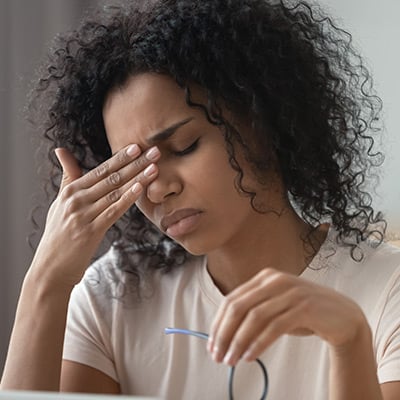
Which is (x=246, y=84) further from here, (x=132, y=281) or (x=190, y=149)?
(x=132, y=281)

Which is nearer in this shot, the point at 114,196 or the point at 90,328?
the point at 114,196

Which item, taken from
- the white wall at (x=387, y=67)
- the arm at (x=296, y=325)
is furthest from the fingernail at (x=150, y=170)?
the white wall at (x=387, y=67)

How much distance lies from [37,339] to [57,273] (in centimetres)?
10

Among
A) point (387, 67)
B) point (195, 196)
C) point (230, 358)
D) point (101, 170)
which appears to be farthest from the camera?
point (387, 67)

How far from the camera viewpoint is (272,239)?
135 cm

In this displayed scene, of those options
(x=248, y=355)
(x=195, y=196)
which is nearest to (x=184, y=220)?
(x=195, y=196)

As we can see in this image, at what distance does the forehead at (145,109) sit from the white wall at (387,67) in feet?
3.05

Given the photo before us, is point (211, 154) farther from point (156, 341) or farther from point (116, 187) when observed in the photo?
point (156, 341)

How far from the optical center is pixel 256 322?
873mm

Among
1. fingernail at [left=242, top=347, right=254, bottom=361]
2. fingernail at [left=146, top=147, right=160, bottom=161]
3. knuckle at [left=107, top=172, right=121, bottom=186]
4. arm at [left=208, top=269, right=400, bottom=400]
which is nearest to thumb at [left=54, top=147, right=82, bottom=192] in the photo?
knuckle at [left=107, top=172, right=121, bottom=186]

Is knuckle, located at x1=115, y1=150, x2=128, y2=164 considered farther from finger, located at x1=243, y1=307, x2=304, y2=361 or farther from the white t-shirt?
finger, located at x1=243, y1=307, x2=304, y2=361

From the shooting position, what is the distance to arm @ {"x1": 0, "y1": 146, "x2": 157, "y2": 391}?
1275mm

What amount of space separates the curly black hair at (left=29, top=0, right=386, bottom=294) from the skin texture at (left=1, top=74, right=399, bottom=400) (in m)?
0.03

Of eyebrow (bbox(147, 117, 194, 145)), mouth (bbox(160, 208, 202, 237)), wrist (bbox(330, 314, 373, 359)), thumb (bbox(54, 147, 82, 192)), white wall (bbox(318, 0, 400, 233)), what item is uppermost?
white wall (bbox(318, 0, 400, 233))
